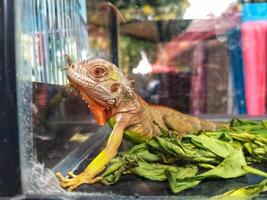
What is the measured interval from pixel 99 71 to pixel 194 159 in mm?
428

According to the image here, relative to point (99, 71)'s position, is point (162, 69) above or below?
above

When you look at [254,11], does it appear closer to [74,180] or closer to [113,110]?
[113,110]

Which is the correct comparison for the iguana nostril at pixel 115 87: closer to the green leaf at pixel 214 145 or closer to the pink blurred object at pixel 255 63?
the green leaf at pixel 214 145

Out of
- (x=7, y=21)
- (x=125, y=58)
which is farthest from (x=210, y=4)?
(x=7, y=21)

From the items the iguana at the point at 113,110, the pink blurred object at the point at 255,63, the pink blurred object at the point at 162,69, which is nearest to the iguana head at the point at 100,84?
the iguana at the point at 113,110

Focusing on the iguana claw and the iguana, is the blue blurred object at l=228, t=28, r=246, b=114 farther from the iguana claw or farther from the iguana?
the iguana claw

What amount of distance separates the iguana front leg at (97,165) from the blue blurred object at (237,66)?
2.04 meters

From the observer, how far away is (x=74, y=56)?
173 centimetres

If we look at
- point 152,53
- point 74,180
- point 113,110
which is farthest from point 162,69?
point 74,180

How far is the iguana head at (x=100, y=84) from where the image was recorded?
1.48 metres

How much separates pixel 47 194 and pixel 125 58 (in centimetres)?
210

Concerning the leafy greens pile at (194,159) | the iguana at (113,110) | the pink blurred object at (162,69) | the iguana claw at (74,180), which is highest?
the pink blurred object at (162,69)

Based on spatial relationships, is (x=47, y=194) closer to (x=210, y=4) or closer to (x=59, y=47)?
(x=59, y=47)

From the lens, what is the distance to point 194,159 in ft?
4.42
